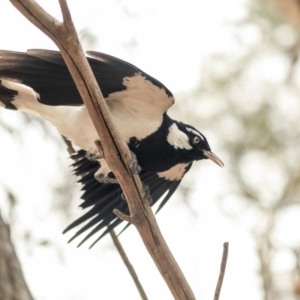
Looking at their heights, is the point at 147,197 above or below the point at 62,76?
below

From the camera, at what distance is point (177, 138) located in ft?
13.6

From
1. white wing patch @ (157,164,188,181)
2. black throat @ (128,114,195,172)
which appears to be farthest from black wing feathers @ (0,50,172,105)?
white wing patch @ (157,164,188,181)

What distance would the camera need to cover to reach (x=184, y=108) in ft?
30.0

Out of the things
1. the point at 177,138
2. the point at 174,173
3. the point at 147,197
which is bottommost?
the point at 147,197

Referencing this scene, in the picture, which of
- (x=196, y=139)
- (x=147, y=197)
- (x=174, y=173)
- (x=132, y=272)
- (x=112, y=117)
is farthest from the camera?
(x=174, y=173)

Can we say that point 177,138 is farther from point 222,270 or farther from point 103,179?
point 222,270

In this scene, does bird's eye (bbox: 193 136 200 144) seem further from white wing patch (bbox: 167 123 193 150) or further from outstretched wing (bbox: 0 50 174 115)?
outstretched wing (bbox: 0 50 174 115)

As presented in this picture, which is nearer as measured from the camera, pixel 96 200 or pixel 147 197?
pixel 147 197

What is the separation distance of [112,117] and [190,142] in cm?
83

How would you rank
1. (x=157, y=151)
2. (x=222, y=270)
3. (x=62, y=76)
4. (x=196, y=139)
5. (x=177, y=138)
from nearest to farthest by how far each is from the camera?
(x=222, y=270)
(x=62, y=76)
(x=157, y=151)
(x=177, y=138)
(x=196, y=139)

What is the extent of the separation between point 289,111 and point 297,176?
124 cm

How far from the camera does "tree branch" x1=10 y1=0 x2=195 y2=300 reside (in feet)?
7.50

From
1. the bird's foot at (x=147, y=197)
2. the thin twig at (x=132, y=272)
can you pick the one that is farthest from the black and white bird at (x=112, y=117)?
the thin twig at (x=132, y=272)

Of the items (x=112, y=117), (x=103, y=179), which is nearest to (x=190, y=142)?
(x=103, y=179)
